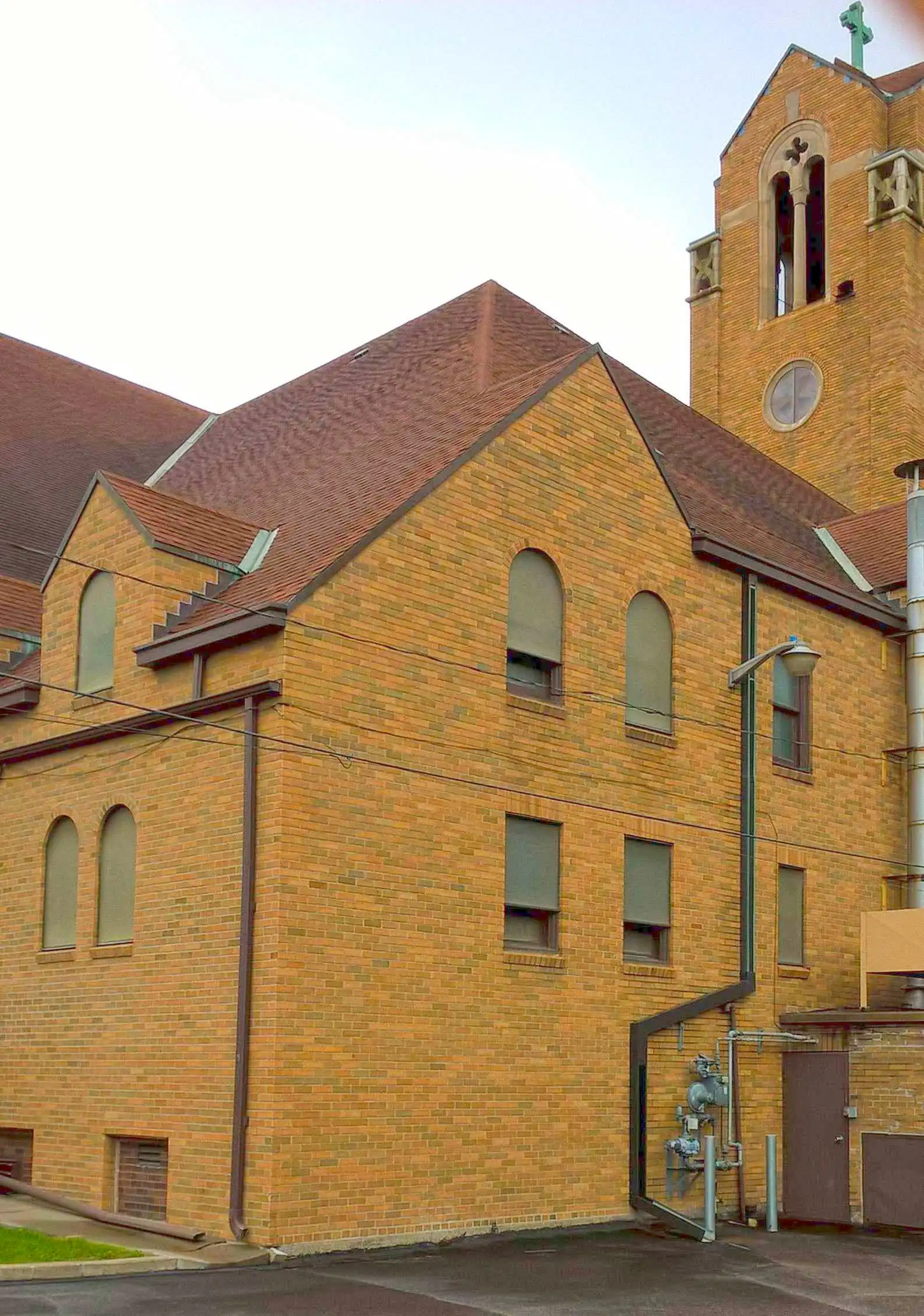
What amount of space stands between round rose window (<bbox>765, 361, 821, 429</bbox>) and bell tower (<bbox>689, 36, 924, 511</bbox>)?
3cm

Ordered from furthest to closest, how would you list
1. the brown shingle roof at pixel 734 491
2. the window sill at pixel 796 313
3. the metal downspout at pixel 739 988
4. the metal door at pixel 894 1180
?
the window sill at pixel 796 313, the brown shingle roof at pixel 734 491, the metal door at pixel 894 1180, the metal downspout at pixel 739 988

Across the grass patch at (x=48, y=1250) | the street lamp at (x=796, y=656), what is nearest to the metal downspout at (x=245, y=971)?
the grass patch at (x=48, y=1250)

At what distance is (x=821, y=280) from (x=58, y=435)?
17.0m

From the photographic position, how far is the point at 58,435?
1056 inches

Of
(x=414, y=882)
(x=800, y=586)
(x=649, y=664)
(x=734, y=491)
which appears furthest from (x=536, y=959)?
(x=734, y=491)

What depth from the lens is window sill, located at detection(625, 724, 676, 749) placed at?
62.8 ft

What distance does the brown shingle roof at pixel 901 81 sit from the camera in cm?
3192

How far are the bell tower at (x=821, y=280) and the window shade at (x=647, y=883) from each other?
13.1 metres

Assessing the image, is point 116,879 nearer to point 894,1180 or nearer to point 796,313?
point 894,1180

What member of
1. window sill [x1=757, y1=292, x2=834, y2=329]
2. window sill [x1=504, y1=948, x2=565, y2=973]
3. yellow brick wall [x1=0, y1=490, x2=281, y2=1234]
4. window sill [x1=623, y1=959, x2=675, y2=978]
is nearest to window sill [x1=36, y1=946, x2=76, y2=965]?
yellow brick wall [x1=0, y1=490, x2=281, y2=1234]

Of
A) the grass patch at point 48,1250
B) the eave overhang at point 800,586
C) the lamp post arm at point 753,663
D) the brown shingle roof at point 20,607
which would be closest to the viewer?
the grass patch at point 48,1250

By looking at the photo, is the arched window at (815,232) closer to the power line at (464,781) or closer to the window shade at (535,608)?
the power line at (464,781)

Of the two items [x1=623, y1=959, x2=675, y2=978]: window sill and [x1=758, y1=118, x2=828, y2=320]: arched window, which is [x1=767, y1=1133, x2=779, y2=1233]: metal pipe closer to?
[x1=623, y1=959, x2=675, y2=978]: window sill

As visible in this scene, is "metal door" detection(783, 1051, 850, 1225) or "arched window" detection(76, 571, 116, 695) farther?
"metal door" detection(783, 1051, 850, 1225)
